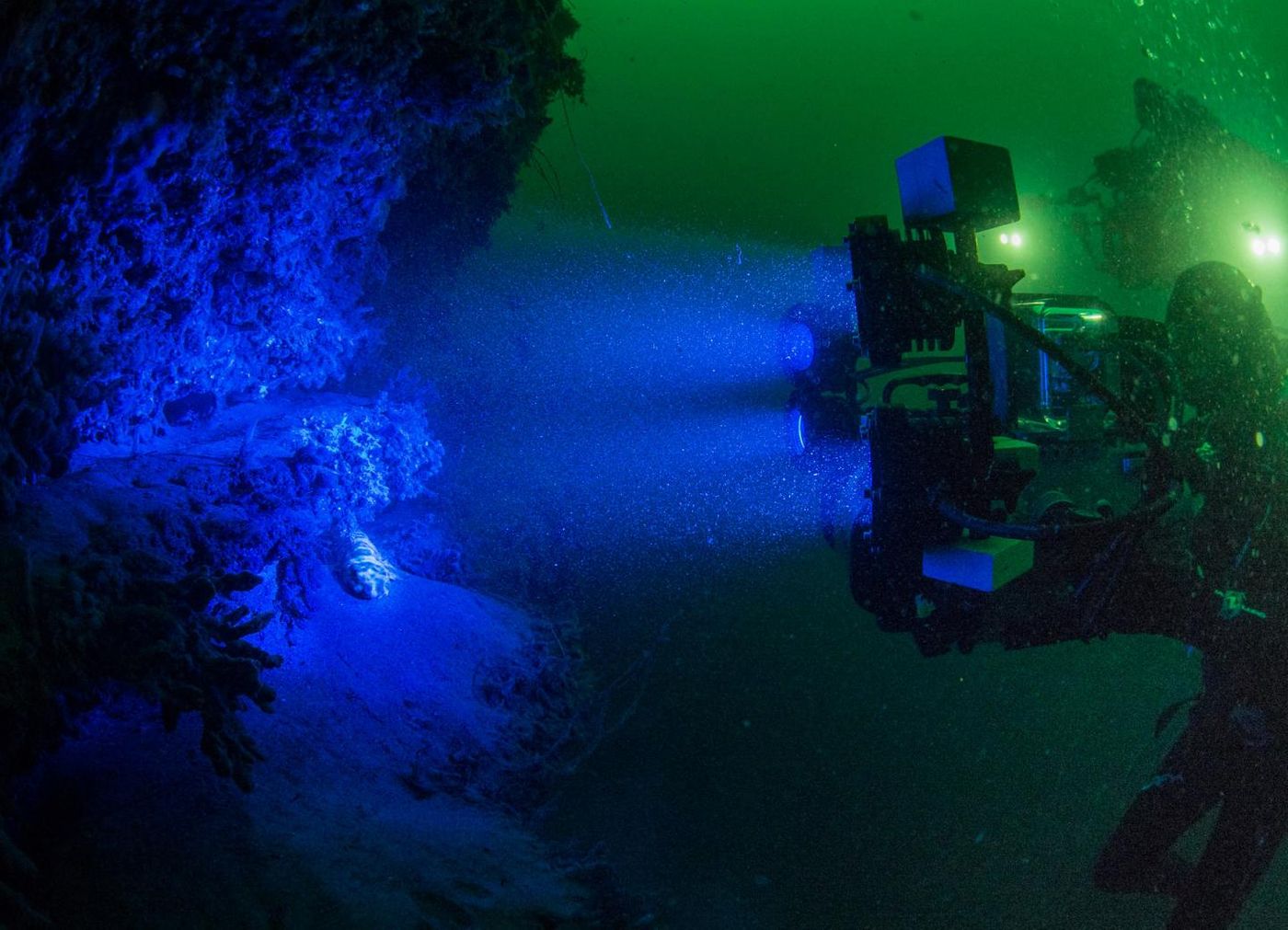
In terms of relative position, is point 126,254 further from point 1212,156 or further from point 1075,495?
point 1212,156

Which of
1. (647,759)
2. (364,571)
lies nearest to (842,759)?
(647,759)

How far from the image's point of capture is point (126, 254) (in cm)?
338

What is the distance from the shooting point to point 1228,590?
11.3ft

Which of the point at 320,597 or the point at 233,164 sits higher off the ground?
the point at 233,164

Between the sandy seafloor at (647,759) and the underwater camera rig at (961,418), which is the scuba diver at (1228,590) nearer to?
the underwater camera rig at (961,418)

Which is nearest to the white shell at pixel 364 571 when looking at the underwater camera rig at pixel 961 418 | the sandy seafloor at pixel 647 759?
the sandy seafloor at pixel 647 759

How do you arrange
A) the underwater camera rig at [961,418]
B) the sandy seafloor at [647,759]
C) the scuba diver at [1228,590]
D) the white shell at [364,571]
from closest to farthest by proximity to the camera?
the sandy seafloor at [647,759] < the underwater camera rig at [961,418] < the scuba diver at [1228,590] < the white shell at [364,571]

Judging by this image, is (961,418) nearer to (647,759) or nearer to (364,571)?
(647,759)

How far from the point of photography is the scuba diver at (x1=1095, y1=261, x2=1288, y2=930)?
132 inches

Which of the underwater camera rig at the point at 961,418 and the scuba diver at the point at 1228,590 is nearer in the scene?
the underwater camera rig at the point at 961,418

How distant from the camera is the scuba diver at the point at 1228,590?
3.35 meters

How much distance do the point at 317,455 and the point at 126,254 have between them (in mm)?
2097

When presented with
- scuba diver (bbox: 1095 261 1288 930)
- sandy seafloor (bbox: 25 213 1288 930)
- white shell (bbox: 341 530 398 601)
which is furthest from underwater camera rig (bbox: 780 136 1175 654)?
white shell (bbox: 341 530 398 601)

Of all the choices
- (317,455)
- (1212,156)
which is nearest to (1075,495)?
(317,455)
